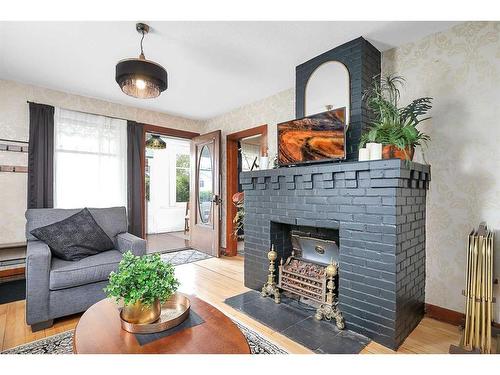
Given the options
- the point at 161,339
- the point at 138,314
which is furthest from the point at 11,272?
the point at 161,339

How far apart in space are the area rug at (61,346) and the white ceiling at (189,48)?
239 centimetres

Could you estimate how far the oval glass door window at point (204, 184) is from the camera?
456cm

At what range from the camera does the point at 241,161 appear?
5926 mm

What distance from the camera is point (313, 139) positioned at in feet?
7.51

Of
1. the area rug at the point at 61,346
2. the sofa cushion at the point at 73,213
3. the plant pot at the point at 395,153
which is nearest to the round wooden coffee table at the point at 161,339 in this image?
the area rug at the point at 61,346

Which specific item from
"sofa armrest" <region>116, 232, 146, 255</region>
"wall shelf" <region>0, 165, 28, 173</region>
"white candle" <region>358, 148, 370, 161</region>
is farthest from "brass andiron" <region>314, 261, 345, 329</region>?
"wall shelf" <region>0, 165, 28, 173</region>

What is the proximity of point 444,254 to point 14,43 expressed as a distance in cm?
419

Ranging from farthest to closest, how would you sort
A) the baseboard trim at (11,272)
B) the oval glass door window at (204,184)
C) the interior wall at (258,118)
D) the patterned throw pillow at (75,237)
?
the oval glass door window at (204,184) < the interior wall at (258,118) < the baseboard trim at (11,272) < the patterned throw pillow at (75,237)

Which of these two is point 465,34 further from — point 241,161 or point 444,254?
point 241,161

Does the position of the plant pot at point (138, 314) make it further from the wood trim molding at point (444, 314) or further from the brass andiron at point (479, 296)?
the wood trim molding at point (444, 314)

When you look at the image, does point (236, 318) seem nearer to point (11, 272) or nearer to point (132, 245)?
point (132, 245)

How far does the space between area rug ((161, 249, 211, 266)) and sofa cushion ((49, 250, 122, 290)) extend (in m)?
1.54

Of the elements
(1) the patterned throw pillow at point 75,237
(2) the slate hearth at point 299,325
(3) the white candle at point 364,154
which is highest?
(3) the white candle at point 364,154
